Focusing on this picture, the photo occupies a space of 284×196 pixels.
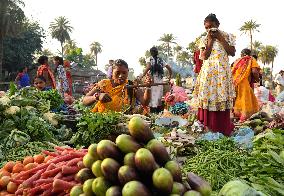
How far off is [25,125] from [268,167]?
3457 millimetres

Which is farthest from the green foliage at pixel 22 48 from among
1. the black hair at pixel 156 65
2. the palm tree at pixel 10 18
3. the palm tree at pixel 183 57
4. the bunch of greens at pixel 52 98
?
the palm tree at pixel 183 57

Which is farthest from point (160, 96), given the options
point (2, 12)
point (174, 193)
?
point (2, 12)

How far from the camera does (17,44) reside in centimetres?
3562

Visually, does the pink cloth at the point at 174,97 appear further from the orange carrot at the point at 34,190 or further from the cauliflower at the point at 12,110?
the orange carrot at the point at 34,190

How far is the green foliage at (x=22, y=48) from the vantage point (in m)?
35.1

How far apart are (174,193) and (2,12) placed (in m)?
30.7

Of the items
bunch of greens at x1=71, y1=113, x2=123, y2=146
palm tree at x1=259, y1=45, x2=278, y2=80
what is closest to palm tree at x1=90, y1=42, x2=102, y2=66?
palm tree at x1=259, y1=45, x2=278, y2=80

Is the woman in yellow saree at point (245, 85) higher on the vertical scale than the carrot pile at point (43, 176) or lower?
higher

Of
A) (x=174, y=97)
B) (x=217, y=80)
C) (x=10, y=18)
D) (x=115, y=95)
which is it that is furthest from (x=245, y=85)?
(x=10, y=18)

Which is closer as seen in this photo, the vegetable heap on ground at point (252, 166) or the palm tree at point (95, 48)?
the vegetable heap on ground at point (252, 166)

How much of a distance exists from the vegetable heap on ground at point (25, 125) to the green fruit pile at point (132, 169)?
94.4 inches

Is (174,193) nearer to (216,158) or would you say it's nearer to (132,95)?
(216,158)

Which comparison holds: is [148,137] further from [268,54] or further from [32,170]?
[268,54]

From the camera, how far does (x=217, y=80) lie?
6.64 meters
